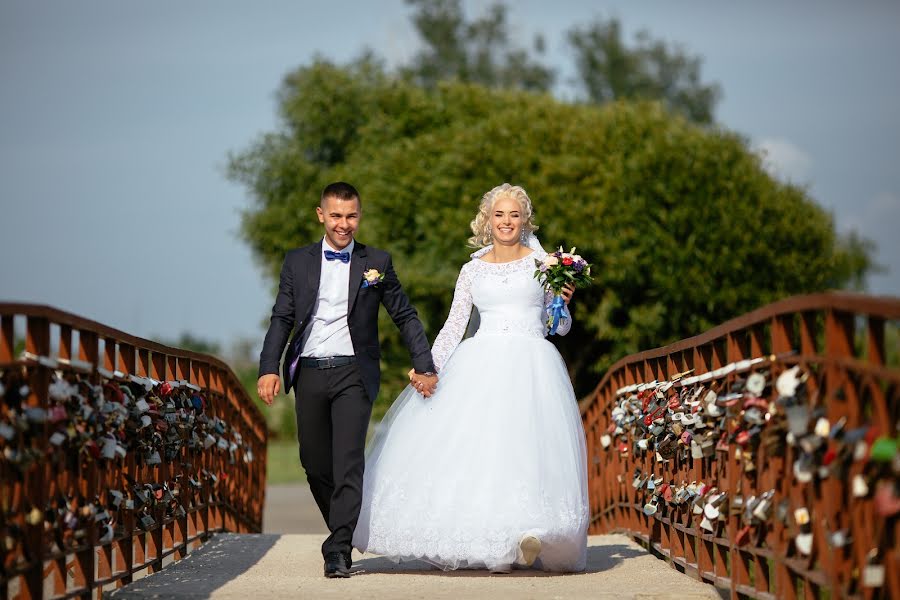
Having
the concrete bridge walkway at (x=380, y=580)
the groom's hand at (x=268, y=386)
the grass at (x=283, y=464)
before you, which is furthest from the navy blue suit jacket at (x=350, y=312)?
the grass at (x=283, y=464)

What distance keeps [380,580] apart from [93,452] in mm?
1772

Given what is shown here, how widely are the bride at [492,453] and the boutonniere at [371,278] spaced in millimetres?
692

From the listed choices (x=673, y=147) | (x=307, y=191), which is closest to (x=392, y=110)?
(x=307, y=191)

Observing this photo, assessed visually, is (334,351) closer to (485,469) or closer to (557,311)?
(485,469)

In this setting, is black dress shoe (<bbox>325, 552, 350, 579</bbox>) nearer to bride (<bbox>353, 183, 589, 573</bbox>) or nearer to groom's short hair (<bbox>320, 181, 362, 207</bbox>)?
bride (<bbox>353, 183, 589, 573</bbox>)

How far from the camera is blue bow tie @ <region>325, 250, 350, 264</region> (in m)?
7.68

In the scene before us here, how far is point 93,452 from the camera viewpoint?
605cm

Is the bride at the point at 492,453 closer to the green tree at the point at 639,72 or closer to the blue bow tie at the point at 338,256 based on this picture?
the blue bow tie at the point at 338,256

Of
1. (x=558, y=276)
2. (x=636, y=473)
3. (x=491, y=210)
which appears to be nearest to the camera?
(x=558, y=276)

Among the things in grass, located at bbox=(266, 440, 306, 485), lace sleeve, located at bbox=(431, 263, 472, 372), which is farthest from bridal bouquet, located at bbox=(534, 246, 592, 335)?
grass, located at bbox=(266, 440, 306, 485)

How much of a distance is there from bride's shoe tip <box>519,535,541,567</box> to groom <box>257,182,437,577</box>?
944 mm

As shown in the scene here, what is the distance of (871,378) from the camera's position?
4320mm

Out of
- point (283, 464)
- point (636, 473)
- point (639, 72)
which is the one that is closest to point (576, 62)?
point (639, 72)

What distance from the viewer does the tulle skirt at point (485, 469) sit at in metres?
7.10
